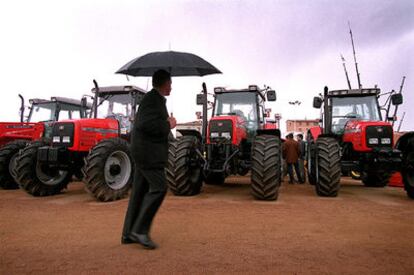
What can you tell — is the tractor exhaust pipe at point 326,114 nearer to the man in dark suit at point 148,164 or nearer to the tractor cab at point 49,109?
the man in dark suit at point 148,164

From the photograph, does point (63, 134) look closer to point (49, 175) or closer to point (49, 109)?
point (49, 175)

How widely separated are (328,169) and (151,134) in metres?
4.46

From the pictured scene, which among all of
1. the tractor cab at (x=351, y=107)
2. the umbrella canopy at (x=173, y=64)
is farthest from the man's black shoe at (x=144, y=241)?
the tractor cab at (x=351, y=107)

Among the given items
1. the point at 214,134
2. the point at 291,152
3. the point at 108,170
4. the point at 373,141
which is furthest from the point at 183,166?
the point at 291,152

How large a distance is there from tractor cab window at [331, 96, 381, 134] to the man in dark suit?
634 centimetres

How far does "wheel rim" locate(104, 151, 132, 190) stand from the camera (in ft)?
20.0

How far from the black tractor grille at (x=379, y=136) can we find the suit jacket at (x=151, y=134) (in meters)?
5.47

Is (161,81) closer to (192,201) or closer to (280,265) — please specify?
(280,265)

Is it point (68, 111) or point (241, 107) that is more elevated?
point (68, 111)

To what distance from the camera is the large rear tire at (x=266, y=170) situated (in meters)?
5.76

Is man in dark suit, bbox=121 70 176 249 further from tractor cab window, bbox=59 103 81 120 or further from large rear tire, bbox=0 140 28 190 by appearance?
tractor cab window, bbox=59 103 81 120

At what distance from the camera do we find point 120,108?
770cm

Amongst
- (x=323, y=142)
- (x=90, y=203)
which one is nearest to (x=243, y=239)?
(x=90, y=203)

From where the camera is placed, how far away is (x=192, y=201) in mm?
5988
